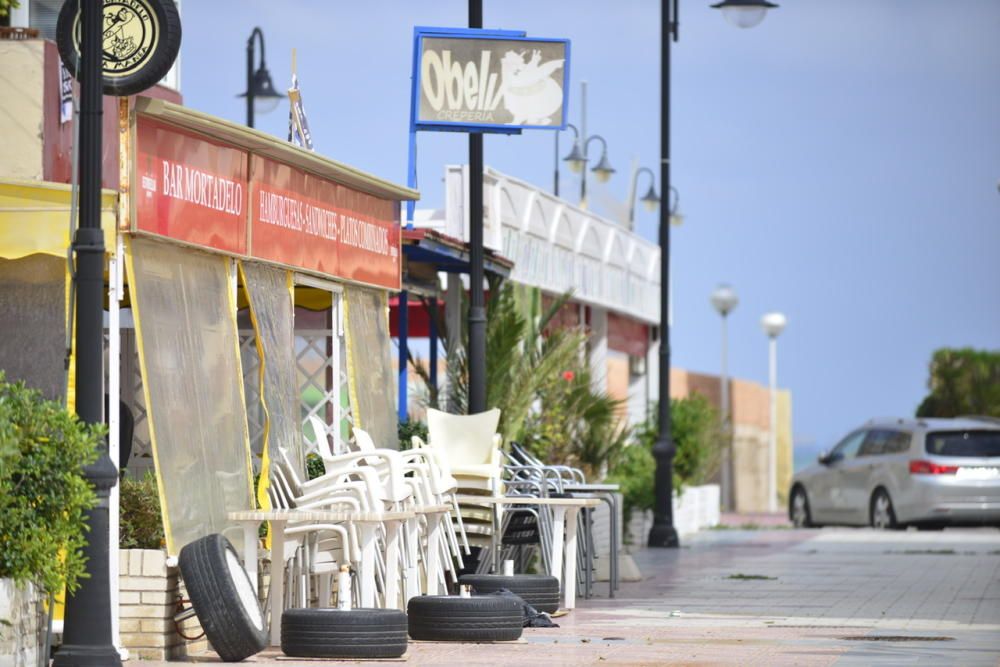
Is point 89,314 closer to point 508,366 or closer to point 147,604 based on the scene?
point 147,604

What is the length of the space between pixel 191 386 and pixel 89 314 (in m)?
2.21

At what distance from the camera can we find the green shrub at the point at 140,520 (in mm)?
11672

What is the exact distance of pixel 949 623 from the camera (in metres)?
13.9

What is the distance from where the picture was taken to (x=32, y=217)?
35.6 feet

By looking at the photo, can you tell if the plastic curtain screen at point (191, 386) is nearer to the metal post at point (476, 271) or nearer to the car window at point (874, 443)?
the metal post at point (476, 271)

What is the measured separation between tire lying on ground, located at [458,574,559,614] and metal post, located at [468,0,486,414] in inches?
124

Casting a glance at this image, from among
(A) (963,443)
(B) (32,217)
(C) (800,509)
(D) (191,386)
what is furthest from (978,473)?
(B) (32,217)

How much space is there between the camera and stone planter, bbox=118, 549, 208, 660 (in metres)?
11.0

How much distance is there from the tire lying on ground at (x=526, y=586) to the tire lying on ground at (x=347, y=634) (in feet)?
8.63

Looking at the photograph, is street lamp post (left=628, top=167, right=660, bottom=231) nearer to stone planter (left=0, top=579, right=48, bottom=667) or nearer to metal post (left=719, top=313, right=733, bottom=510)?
metal post (left=719, top=313, right=733, bottom=510)

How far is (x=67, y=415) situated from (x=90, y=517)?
552 mm

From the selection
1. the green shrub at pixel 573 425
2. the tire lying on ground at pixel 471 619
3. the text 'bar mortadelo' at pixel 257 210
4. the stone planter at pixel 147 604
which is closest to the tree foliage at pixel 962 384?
the green shrub at pixel 573 425

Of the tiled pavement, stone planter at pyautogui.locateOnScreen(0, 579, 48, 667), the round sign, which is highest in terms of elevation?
the round sign

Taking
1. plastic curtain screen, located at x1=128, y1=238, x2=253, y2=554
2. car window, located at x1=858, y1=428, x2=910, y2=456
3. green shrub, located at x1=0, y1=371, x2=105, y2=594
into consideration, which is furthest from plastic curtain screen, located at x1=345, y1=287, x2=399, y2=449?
car window, located at x1=858, y1=428, x2=910, y2=456
